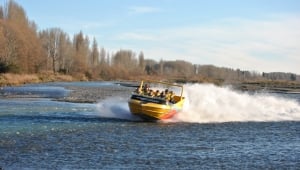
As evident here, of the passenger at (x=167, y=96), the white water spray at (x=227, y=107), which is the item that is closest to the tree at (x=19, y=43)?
the white water spray at (x=227, y=107)

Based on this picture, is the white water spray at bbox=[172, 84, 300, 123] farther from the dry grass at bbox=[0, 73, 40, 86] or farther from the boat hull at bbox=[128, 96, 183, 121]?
the dry grass at bbox=[0, 73, 40, 86]

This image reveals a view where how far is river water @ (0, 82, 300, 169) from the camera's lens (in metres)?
21.8

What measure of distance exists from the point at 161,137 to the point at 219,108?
15.2m

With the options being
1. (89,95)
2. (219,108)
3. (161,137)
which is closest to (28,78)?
(89,95)

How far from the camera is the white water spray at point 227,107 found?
41.7 m

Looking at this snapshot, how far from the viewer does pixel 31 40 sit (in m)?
121

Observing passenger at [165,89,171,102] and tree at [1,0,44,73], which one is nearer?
passenger at [165,89,171,102]

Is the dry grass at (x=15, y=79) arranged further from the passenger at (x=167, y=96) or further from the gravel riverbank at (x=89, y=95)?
the passenger at (x=167, y=96)

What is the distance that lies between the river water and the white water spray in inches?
3.2

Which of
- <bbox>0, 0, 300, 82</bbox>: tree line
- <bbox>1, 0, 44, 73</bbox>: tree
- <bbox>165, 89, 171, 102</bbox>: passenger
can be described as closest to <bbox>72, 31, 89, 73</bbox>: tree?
<bbox>0, 0, 300, 82</bbox>: tree line

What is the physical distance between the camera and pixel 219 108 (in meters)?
43.8

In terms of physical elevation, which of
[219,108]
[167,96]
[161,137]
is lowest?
[161,137]

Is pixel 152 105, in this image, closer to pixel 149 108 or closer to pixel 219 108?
pixel 149 108

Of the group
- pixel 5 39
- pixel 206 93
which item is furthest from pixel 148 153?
pixel 5 39
